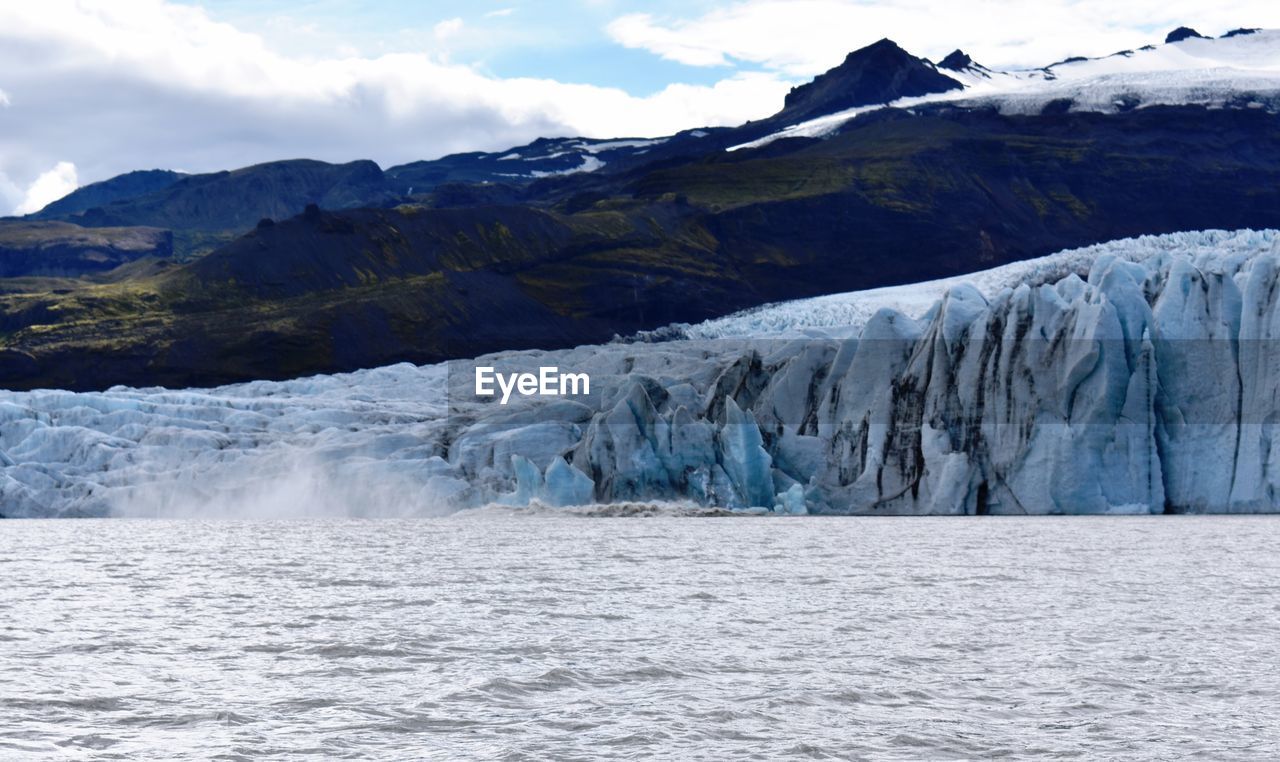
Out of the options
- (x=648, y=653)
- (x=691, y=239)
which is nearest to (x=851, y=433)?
(x=648, y=653)

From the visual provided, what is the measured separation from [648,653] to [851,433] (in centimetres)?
2996

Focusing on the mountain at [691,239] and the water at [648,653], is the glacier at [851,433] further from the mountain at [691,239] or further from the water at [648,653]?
the mountain at [691,239]

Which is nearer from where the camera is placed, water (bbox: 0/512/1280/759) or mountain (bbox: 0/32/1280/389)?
water (bbox: 0/512/1280/759)

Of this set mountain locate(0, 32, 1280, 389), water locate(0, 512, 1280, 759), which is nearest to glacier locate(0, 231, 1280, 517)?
water locate(0, 512, 1280, 759)

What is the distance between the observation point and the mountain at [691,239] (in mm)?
119812

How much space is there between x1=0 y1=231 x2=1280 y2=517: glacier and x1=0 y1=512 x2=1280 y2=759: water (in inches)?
212

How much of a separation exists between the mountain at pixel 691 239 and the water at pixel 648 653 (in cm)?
7984

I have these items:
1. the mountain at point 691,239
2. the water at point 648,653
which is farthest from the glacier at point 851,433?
the mountain at point 691,239

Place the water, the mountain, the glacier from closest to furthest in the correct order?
the water → the glacier → the mountain

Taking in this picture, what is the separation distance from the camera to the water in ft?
52.3

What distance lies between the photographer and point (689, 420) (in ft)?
167

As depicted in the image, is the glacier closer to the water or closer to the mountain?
the water

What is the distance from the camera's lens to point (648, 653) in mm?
A: 21891

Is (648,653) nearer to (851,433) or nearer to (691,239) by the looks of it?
(851,433)
